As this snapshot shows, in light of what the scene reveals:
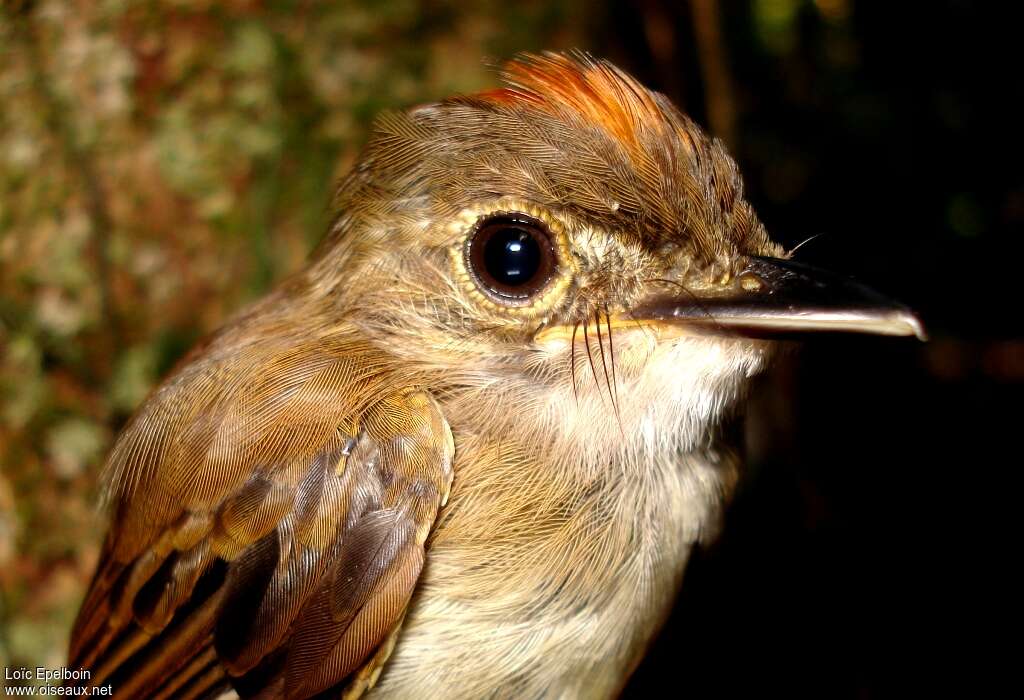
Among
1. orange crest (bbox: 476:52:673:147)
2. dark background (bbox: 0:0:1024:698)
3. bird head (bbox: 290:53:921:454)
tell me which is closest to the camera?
bird head (bbox: 290:53:921:454)

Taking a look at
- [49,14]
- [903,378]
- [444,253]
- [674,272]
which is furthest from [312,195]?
[903,378]

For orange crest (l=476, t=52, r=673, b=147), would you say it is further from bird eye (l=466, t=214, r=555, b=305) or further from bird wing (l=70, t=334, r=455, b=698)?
bird wing (l=70, t=334, r=455, b=698)

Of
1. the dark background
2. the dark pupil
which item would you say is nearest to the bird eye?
the dark pupil

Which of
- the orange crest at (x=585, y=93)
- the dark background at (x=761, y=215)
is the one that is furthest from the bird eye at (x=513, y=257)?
the dark background at (x=761, y=215)

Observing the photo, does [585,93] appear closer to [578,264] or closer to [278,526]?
[578,264]

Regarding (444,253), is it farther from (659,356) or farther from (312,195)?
(312,195)

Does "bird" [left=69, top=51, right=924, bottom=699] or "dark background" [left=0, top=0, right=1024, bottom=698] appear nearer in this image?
"bird" [left=69, top=51, right=924, bottom=699]

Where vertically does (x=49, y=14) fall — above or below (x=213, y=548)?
above
